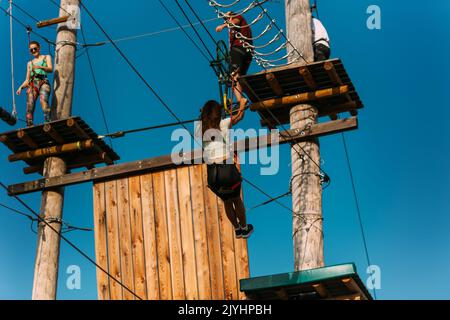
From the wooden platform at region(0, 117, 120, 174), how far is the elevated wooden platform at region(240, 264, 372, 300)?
4.16 metres

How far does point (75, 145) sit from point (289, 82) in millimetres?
3195

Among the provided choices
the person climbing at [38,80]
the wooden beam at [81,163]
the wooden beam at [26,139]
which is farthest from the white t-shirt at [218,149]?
the person climbing at [38,80]

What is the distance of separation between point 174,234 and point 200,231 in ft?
1.21

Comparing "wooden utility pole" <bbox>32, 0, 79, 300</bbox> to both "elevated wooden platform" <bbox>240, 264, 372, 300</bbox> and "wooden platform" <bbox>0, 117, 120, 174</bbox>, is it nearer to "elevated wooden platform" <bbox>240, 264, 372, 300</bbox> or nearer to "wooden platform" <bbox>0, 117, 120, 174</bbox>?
"wooden platform" <bbox>0, 117, 120, 174</bbox>

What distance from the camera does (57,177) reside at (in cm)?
1395

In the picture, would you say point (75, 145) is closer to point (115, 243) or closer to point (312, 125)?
point (115, 243)

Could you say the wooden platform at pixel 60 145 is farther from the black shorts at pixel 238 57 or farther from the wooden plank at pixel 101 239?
the black shorts at pixel 238 57

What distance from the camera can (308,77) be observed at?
12.9m

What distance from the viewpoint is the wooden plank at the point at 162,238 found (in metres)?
12.7

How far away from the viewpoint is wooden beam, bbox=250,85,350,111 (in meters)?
13.0

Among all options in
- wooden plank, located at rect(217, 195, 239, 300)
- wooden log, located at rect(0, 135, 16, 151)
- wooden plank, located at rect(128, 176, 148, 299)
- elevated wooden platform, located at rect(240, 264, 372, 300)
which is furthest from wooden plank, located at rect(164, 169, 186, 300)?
wooden log, located at rect(0, 135, 16, 151)
